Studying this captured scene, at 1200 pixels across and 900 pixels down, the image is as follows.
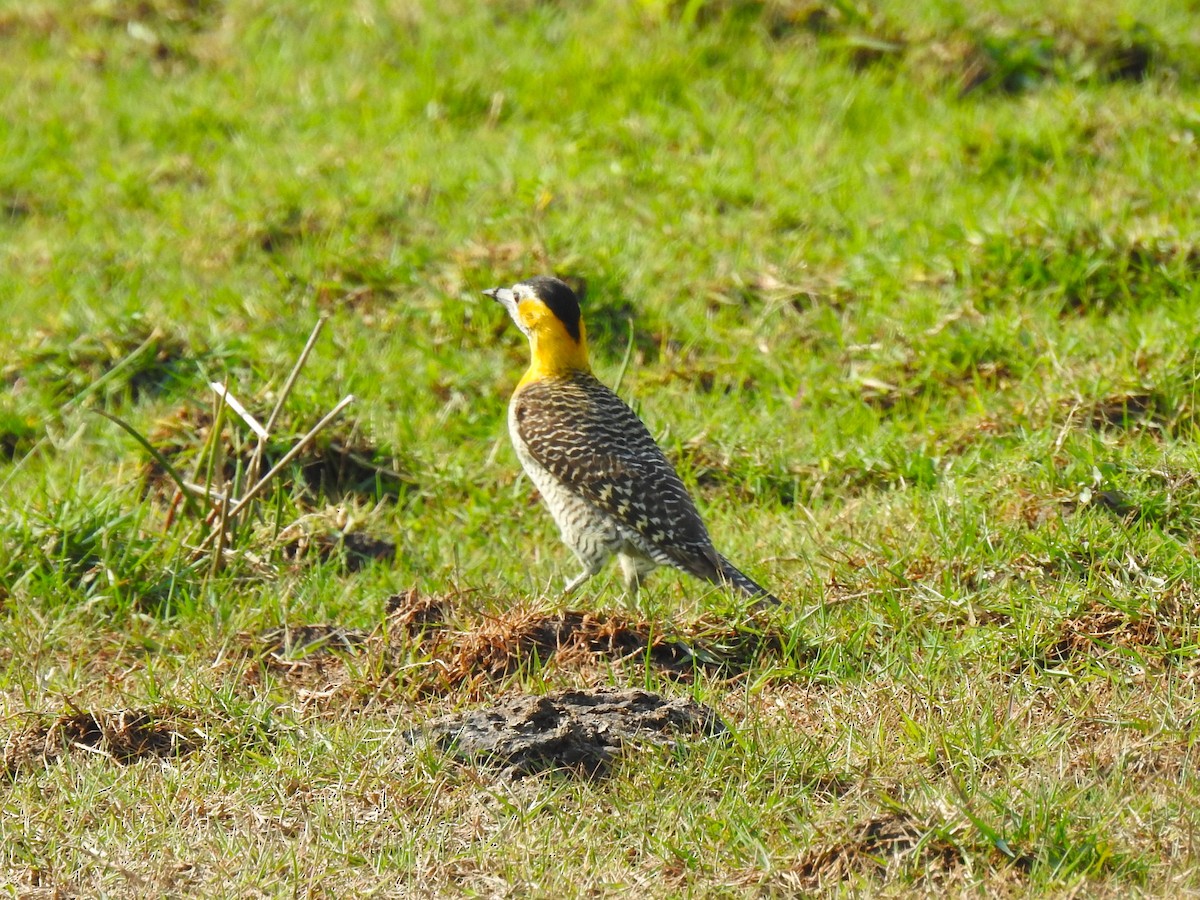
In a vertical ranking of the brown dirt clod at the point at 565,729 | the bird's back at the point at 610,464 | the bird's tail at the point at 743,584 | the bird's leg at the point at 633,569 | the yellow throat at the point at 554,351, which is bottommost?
the bird's leg at the point at 633,569

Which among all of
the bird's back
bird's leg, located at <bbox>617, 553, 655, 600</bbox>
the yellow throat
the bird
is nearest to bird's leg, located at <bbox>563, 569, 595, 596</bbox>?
the bird

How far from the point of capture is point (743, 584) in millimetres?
5684

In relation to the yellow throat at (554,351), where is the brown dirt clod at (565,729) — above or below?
below

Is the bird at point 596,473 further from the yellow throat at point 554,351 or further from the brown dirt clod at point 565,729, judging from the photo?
the brown dirt clod at point 565,729

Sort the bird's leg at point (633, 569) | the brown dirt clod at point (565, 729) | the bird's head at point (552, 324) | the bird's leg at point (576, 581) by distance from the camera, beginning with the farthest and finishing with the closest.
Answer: the bird's head at point (552, 324) → the bird's leg at point (633, 569) → the bird's leg at point (576, 581) → the brown dirt clod at point (565, 729)

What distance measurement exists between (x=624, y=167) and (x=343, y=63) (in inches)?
105

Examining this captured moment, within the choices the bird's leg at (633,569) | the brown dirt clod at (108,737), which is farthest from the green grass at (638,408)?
the bird's leg at (633,569)

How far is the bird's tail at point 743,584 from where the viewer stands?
5.64 metres

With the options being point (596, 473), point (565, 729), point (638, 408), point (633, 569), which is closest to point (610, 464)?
point (596, 473)

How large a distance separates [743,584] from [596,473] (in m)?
0.89

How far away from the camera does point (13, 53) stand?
1168 cm

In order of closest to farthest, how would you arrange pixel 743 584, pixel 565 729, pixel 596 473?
pixel 565 729
pixel 743 584
pixel 596 473

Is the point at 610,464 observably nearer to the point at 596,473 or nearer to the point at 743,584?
the point at 596,473

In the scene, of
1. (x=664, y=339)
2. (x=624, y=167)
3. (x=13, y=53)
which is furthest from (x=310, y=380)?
(x=13, y=53)
